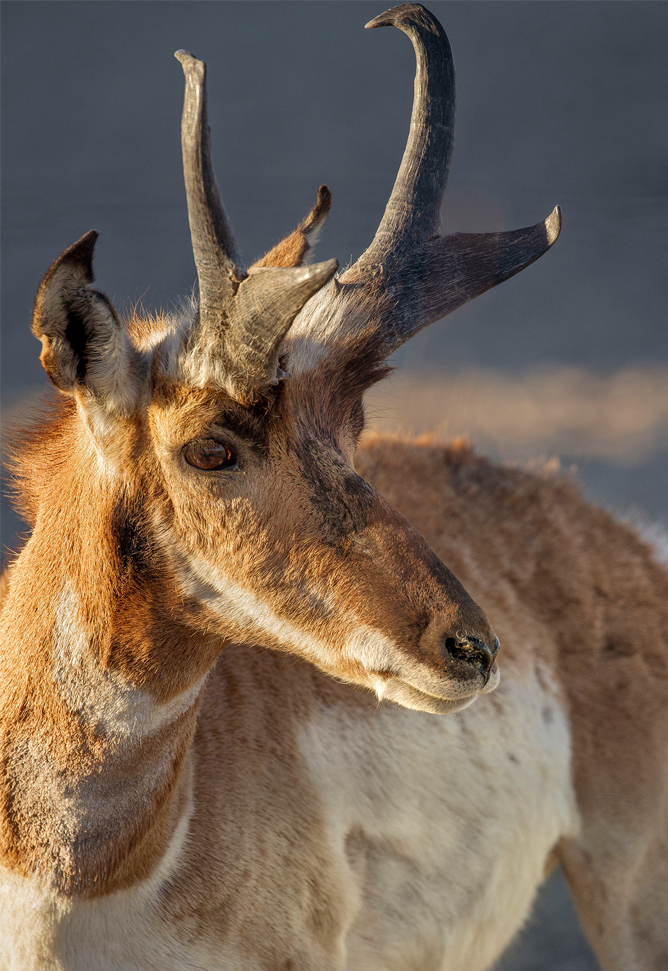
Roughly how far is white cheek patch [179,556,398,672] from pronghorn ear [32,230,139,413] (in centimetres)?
45

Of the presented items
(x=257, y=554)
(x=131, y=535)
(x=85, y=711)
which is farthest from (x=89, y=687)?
(x=257, y=554)

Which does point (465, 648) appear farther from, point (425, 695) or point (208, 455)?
point (208, 455)

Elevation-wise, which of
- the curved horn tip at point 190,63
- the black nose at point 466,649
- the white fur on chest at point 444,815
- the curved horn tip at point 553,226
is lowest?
the white fur on chest at point 444,815

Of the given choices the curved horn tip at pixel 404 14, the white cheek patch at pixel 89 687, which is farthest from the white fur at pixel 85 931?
the curved horn tip at pixel 404 14

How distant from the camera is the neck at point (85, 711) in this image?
90.8 inches

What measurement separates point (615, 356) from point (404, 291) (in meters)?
9.10

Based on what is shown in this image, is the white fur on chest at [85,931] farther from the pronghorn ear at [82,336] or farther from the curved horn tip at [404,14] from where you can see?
the curved horn tip at [404,14]

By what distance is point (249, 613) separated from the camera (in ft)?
7.38

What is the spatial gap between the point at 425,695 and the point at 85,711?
86 cm

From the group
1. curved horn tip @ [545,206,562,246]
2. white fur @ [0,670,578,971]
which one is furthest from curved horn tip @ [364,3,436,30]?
white fur @ [0,670,578,971]

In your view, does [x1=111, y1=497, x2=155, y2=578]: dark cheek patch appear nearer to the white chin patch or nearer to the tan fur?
the white chin patch

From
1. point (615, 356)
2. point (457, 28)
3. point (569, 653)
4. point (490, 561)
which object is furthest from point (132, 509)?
point (457, 28)

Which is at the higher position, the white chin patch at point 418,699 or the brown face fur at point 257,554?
the brown face fur at point 257,554

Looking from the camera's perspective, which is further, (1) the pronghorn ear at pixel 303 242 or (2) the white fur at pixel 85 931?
(1) the pronghorn ear at pixel 303 242
